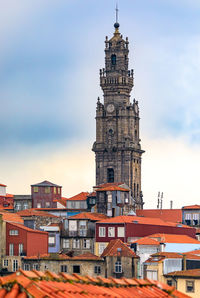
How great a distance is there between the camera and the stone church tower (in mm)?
182625

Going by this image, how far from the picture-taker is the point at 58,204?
158 metres

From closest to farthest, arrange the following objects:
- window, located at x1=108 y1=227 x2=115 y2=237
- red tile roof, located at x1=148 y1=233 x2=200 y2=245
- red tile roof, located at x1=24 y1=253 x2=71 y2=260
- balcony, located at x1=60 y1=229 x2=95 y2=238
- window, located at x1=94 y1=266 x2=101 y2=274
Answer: window, located at x1=94 y1=266 x2=101 y2=274
red tile roof, located at x1=24 y1=253 x2=71 y2=260
red tile roof, located at x1=148 y1=233 x2=200 y2=245
window, located at x1=108 y1=227 x2=115 y2=237
balcony, located at x1=60 y1=229 x2=95 y2=238

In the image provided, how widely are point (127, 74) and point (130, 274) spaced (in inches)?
3532

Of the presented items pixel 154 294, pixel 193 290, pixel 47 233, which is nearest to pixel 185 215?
pixel 47 233

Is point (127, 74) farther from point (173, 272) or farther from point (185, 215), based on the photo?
point (173, 272)

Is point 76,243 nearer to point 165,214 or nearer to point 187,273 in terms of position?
point 187,273

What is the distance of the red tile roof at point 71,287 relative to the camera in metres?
22.9

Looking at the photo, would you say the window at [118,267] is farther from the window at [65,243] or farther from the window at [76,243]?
the window at [65,243]

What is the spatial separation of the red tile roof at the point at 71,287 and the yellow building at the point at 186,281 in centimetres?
6740

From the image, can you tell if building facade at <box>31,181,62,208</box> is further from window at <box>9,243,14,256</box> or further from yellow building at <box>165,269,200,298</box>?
yellow building at <box>165,269,200,298</box>

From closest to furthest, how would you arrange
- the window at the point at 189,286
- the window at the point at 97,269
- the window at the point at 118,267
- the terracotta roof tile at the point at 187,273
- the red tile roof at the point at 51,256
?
the window at the point at 189,286 < the terracotta roof tile at the point at 187,273 < the window at the point at 118,267 < the window at the point at 97,269 < the red tile roof at the point at 51,256

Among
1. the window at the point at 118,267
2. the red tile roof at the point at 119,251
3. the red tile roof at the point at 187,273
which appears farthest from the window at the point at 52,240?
the red tile roof at the point at 187,273

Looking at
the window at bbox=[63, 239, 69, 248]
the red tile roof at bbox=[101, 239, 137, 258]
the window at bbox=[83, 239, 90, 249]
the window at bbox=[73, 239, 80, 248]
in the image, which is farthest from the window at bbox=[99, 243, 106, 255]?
the red tile roof at bbox=[101, 239, 137, 258]

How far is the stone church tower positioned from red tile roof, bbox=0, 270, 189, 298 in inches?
5897
